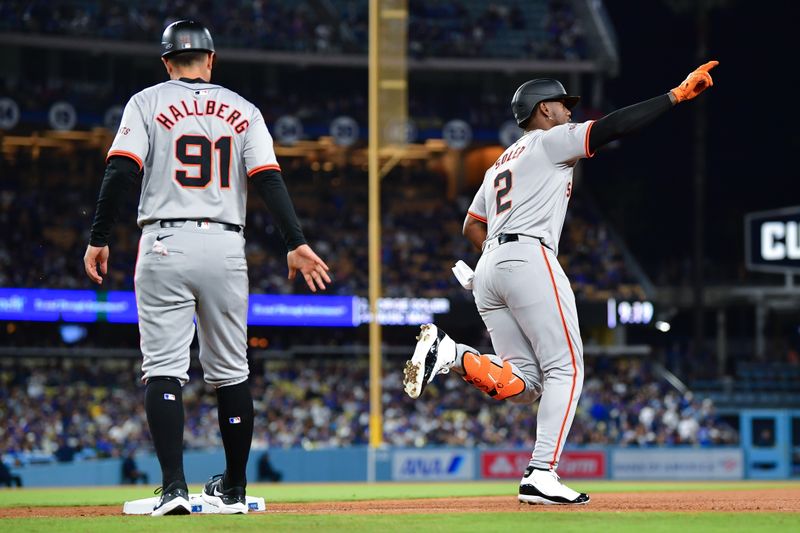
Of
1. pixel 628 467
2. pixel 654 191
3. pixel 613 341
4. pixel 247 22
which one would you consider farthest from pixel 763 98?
pixel 628 467

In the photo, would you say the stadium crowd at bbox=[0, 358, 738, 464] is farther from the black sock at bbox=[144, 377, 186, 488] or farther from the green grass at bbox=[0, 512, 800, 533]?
the green grass at bbox=[0, 512, 800, 533]

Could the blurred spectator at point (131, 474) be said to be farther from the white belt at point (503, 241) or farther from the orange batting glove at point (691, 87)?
the orange batting glove at point (691, 87)

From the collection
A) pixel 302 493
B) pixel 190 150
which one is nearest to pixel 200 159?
pixel 190 150

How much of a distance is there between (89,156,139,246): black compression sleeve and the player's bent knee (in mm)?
1798

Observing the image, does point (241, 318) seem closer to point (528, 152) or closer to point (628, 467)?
point (528, 152)

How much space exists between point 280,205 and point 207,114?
53 cm

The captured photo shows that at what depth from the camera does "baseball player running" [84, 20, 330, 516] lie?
530cm

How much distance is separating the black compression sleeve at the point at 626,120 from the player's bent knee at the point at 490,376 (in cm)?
113

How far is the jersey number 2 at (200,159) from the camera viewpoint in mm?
5395

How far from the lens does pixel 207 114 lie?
215 inches

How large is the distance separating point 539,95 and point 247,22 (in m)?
26.0

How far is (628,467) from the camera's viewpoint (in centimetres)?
2188

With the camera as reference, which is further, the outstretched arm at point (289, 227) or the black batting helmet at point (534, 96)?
the black batting helmet at point (534, 96)

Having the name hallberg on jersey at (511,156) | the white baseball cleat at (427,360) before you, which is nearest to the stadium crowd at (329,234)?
the name hallberg on jersey at (511,156)
